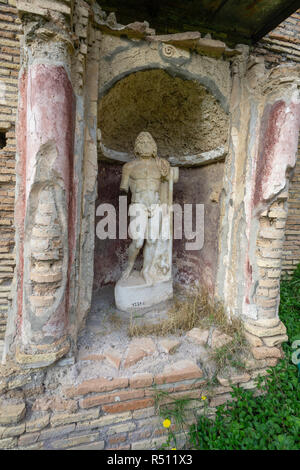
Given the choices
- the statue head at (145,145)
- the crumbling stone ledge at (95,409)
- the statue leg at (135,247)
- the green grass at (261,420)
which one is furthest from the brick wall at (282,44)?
the crumbling stone ledge at (95,409)

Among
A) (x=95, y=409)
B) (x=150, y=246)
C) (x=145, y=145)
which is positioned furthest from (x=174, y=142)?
(x=95, y=409)

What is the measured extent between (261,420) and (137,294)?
62.4 inches

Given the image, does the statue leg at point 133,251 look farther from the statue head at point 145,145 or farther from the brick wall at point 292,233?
the brick wall at point 292,233

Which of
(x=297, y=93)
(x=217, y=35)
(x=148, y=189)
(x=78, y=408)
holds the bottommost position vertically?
(x=78, y=408)

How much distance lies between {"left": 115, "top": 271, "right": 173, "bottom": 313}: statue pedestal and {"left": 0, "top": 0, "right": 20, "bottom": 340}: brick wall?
1.37 m

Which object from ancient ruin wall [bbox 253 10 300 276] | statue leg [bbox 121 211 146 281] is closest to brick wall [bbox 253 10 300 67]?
ancient ruin wall [bbox 253 10 300 276]

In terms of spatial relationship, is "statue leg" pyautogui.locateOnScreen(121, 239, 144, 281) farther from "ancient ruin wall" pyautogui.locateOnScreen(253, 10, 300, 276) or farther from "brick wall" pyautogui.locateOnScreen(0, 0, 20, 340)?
"ancient ruin wall" pyautogui.locateOnScreen(253, 10, 300, 276)

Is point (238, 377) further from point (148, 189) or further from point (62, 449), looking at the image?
point (148, 189)

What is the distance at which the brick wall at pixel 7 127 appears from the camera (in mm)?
2738

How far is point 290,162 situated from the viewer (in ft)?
7.42

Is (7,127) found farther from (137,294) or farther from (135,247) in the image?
(137,294)

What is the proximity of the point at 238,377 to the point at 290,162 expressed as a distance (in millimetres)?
1949

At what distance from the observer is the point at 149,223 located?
3.06m

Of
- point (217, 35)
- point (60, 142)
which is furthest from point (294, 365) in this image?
point (217, 35)
